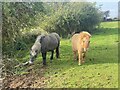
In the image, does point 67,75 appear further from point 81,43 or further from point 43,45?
point 43,45

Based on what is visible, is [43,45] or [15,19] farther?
[15,19]

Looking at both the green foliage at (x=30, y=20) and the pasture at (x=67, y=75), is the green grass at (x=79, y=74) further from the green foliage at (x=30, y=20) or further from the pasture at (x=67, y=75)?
the green foliage at (x=30, y=20)

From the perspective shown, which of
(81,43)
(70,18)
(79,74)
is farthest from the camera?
(70,18)

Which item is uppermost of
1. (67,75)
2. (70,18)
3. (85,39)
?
(70,18)

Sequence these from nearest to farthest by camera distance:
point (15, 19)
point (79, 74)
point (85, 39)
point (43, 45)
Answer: point (79, 74) → point (85, 39) → point (43, 45) → point (15, 19)

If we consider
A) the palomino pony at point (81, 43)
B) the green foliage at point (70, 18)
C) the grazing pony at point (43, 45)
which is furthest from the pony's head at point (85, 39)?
the green foliage at point (70, 18)

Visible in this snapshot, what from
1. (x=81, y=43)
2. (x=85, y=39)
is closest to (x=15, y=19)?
(x=81, y=43)

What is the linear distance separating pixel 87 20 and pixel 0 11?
13733 millimetres

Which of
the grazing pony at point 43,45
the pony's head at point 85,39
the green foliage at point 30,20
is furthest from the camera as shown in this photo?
the green foliage at point 30,20

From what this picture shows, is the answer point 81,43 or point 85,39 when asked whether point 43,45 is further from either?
point 85,39

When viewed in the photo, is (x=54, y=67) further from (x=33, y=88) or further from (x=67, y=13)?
(x=67, y=13)

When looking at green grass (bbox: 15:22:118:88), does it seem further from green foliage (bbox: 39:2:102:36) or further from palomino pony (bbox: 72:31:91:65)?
green foliage (bbox: 39:2:102:36)

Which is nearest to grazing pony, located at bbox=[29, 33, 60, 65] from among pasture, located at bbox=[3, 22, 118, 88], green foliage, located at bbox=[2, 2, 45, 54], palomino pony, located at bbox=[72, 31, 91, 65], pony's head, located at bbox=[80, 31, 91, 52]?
pasture, located at bbox=[3, 22, 118, 88]

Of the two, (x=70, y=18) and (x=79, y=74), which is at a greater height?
(x=70, y=18)
